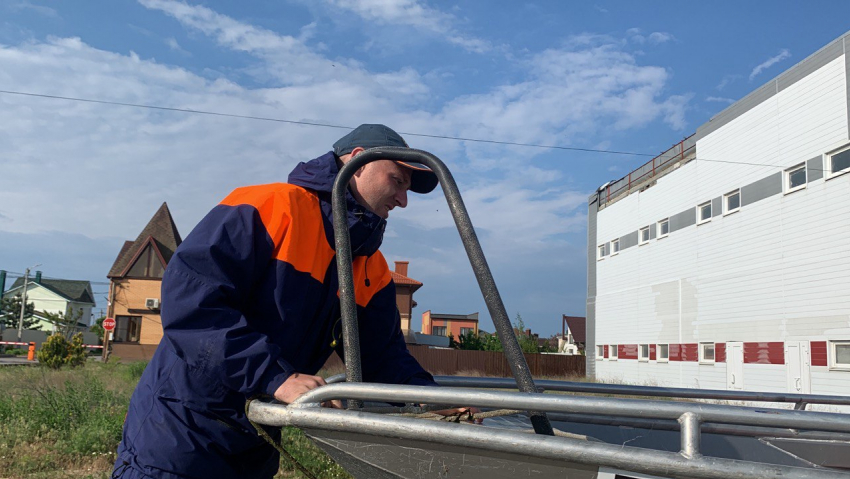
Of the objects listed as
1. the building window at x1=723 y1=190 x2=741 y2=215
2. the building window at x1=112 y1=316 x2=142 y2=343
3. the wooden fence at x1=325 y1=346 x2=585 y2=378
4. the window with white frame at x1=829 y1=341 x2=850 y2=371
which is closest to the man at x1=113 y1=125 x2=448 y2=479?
the window with white frame at x1=829 y1=341 x2=850 y2=371

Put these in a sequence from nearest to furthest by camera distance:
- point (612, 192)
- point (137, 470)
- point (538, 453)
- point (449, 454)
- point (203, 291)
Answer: point (538, 453), point (449, 454), point (203, 291), point (137, 470), point (612, 192)

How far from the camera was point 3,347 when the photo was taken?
45.1 m

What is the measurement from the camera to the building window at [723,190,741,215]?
20.3 metres

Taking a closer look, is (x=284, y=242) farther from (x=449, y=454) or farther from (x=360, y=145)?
(x=449, y=454)

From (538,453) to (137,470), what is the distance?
45.1 inches

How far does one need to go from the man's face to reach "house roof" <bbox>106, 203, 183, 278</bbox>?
37.6 metres

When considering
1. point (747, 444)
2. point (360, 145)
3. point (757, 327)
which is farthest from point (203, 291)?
point (757, 327)

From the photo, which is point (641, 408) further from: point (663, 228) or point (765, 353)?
point (663, 228)

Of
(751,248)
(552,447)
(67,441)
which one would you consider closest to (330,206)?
(552,447)

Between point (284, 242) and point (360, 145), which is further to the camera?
point (360, 145)

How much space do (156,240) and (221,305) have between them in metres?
39.0

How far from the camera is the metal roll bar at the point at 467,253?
1503mm

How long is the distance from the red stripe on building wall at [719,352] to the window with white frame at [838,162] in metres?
6.79

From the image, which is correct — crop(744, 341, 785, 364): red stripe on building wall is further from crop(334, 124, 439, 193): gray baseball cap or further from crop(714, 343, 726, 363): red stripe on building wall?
crop(334, 124, 439, 193): gray baseball cap
